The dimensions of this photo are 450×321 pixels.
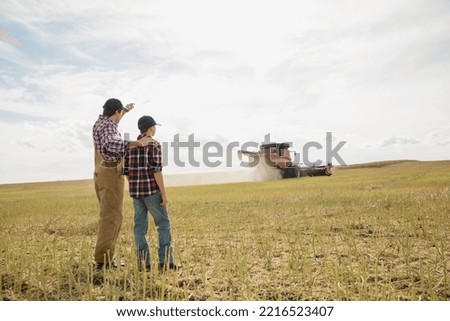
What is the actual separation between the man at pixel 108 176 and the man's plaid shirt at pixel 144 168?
5.8 inches

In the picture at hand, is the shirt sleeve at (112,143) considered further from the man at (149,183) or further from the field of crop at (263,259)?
the field of crop at (263,259)

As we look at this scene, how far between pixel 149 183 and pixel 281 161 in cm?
2576

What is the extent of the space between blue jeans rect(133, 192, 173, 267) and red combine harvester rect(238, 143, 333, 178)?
2509 centimetres

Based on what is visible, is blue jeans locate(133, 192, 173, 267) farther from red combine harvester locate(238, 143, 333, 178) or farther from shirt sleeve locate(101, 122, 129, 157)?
red combine harvester locate(238, 143, 333, 178)

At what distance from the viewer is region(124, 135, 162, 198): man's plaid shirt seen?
4328 millimetres

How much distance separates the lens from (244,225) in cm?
796

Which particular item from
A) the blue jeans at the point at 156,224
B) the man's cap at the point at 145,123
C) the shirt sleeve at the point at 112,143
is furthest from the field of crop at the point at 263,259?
the man's cap at the point at 145,123

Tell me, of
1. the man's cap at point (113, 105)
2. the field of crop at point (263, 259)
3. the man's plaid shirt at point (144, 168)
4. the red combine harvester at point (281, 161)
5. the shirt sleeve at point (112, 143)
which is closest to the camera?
the field of crop at point (263, 259)

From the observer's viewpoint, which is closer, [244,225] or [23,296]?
[23,296]

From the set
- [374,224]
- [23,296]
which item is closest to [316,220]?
[374,224]

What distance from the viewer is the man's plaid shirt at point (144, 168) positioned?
433 cm
